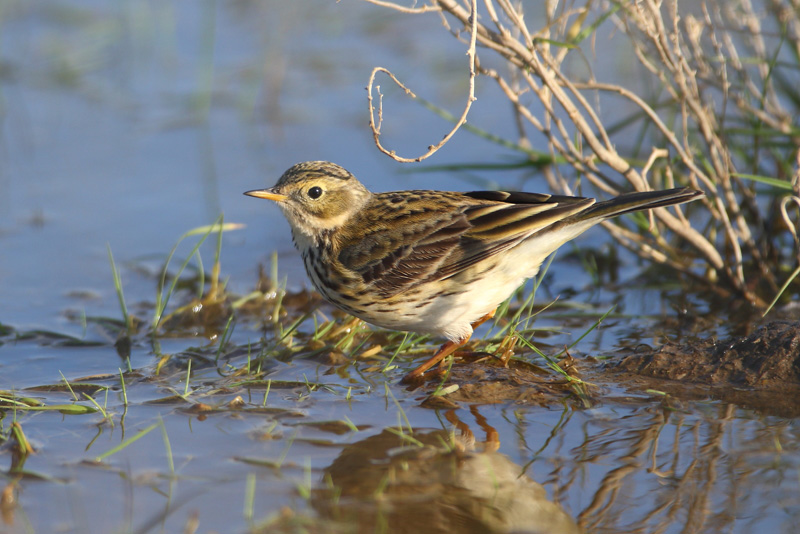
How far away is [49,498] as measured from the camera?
13.9 feet

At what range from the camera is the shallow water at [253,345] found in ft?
13.5

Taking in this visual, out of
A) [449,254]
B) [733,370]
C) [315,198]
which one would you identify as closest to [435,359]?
[449,254]

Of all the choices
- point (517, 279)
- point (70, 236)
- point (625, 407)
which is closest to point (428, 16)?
point (70, 236)

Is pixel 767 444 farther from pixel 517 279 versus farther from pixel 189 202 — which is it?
pixel 189 202

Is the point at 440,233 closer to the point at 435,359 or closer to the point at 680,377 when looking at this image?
the point at 435,359

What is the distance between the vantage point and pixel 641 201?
539 cm

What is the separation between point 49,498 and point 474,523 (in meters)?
1.95

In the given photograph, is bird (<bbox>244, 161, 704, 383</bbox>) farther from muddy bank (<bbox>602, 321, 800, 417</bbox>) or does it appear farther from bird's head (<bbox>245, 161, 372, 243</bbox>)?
muddy bank (<bbox>602, 321, 800, 417</bbox>)

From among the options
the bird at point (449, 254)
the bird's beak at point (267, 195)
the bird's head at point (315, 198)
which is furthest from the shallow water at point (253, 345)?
the bird's beak at point (267, 195)

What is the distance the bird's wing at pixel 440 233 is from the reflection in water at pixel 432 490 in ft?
4.12

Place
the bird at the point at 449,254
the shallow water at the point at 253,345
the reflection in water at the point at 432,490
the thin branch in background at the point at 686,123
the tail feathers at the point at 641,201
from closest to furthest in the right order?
the reflection in water at the point at 432,490
the shallow water at the point at 253,345
the tail feathers at the point at 641,201
the bird at the point at 449,254
the thin branch in background at the point at 686,123

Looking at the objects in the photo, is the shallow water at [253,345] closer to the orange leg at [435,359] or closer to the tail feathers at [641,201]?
the orange leg at [435,359]

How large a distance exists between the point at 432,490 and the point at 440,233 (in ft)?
6.72

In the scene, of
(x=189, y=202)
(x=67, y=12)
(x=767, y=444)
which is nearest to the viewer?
(x=767, y=444)
